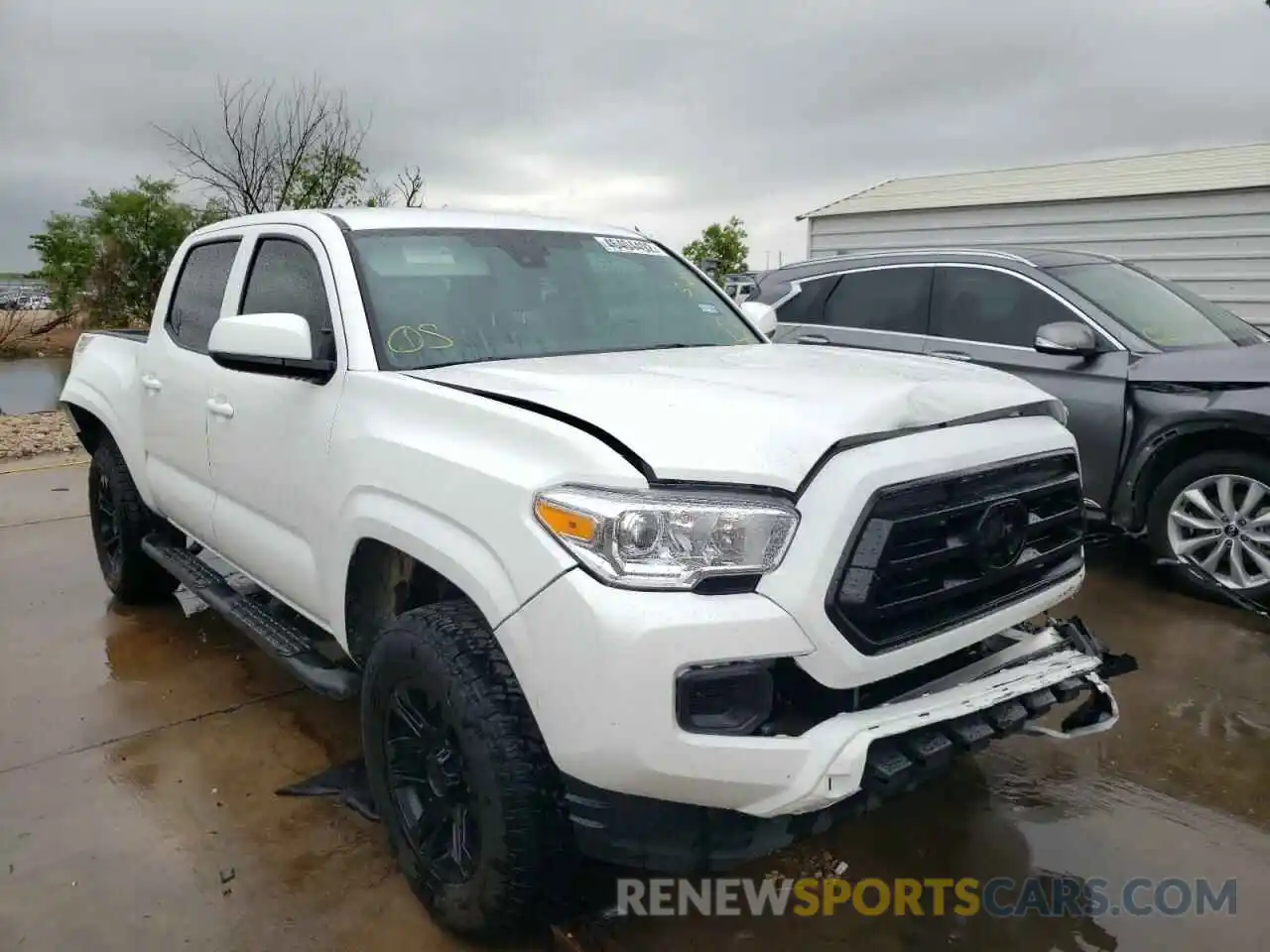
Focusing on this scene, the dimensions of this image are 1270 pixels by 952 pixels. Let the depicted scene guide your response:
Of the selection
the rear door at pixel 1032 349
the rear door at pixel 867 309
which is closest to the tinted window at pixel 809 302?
the rear door at pixel 867 309

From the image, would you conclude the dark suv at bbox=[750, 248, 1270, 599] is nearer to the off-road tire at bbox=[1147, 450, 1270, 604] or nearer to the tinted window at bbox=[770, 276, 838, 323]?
the off-road tire at bbox=[1147, 450, 1270, 604]

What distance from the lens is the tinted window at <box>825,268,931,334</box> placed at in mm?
5961

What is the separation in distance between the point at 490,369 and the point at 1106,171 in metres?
11.6

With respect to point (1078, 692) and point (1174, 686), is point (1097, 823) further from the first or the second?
point (1174, 686)

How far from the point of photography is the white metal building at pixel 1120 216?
9.73 meters

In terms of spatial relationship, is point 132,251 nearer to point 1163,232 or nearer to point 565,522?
point 1163,232

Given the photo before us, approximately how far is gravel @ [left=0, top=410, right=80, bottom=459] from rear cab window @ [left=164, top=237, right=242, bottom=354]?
6047mm

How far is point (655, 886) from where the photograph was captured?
8.10ft

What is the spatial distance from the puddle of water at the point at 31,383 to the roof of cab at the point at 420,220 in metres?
14.2

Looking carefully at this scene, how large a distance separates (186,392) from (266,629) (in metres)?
1.16

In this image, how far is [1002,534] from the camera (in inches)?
85.9

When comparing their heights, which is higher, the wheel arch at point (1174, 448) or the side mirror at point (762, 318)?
the side mirror at point (762, 318)

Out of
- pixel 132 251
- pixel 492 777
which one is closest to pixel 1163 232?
pixel 492 777

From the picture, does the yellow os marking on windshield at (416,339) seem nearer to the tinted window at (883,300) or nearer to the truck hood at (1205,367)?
the truck hood at (1205,367)
